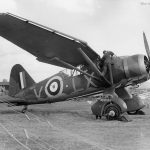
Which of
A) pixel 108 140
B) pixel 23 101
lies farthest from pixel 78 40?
pixel 108 140

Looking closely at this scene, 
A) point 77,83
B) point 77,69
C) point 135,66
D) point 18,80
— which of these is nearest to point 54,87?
point 77,83

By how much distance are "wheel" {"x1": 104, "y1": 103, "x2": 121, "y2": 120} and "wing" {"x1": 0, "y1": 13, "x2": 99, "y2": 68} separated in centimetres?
227

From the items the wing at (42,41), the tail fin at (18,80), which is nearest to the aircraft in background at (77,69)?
the wing at (42,41)

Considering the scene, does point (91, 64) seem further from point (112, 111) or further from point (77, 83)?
point (112, 111)

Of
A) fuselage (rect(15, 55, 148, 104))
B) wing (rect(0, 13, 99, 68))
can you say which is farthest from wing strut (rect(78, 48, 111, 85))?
fuselage (rect(15, 55, 148, 104))

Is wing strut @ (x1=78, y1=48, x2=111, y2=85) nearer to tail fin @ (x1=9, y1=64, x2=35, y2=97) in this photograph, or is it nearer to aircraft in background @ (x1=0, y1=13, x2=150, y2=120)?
aircraft in background @ (x1=0, y1=13, x2=150, y2=120)

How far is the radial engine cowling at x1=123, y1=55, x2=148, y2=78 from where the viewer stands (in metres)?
11.1

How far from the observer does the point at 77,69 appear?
12.0 m

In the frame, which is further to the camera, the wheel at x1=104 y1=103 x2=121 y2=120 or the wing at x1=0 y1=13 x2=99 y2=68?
the wheel at x1=104 y1=103 x2=121 y2=120

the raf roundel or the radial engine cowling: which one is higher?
the radial engine cowling

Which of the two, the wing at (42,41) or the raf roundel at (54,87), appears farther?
the raf roundel at (54,87)

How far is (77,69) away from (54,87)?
1597 mm

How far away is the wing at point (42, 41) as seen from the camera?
1039 centimetres

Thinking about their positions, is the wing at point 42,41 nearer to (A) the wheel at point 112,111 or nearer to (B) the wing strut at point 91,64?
(B) the wing strut at point 91,64
